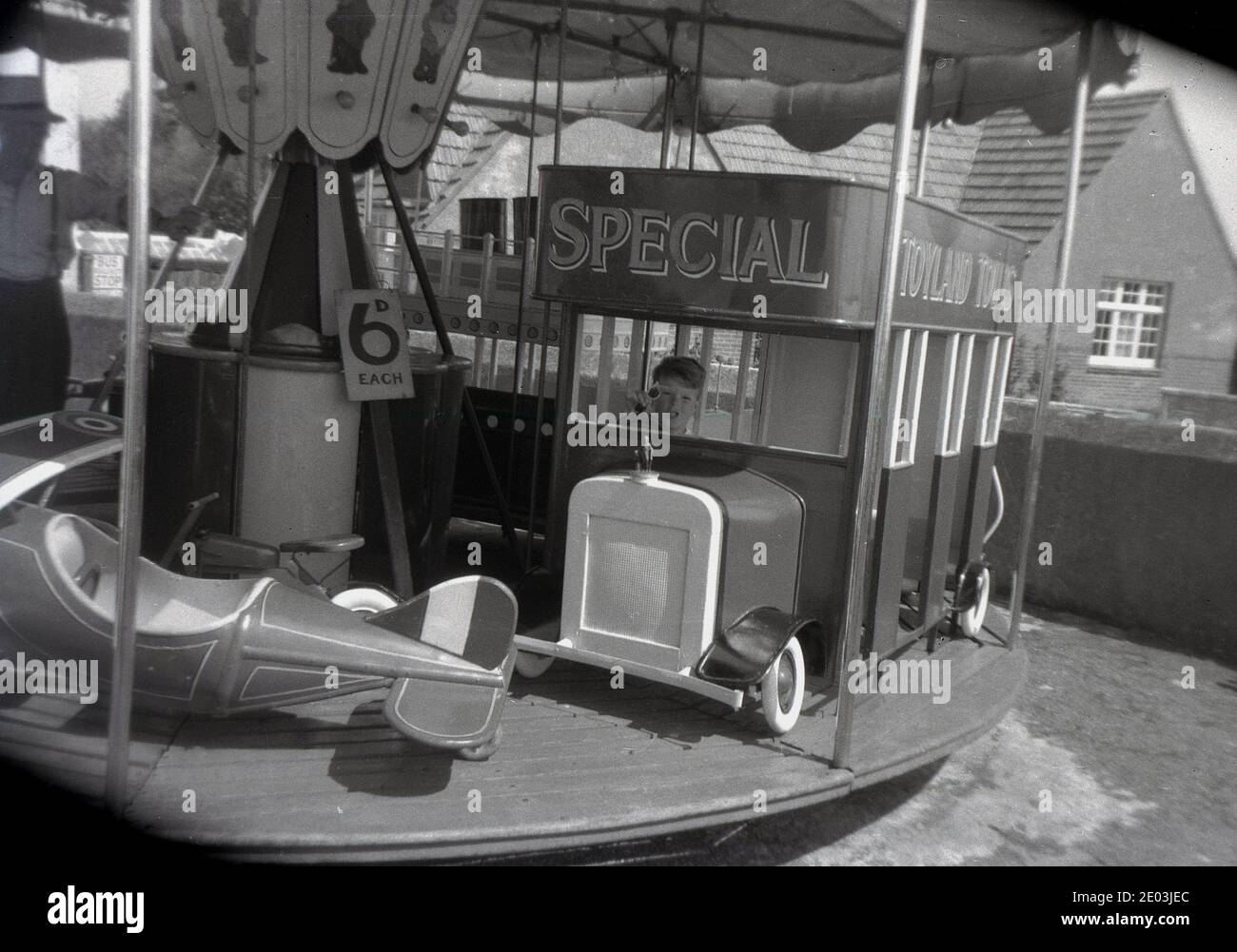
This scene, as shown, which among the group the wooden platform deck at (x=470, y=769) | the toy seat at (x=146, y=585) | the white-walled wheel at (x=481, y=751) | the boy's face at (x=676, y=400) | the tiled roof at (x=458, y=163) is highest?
the tiled roof at (x=458, y=163)

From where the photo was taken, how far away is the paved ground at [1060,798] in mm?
4488

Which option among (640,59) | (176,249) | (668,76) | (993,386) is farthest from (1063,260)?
(176,249)

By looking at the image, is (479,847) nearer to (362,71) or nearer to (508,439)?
(362,71)

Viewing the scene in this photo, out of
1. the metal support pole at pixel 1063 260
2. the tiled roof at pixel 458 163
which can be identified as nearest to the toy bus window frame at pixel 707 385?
the metal support pole at pixel 1063 260

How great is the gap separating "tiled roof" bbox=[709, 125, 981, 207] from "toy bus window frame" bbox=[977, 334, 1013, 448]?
11.5m

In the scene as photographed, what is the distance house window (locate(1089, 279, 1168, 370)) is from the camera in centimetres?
1972

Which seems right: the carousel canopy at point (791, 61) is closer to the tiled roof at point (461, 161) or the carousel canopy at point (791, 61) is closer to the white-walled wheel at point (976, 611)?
the white-walled wheel at point (976, 611)

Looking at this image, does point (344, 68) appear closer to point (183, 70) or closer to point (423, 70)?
point (423, 70)

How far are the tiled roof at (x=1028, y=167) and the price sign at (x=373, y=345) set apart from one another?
46.6 ft

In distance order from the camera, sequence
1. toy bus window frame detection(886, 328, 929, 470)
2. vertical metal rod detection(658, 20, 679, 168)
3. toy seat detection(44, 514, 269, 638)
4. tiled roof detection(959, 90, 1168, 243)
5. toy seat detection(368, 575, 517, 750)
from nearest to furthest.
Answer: toy seat detection(368, 575, 517, 750) < toy seat detection(44, 514, 269, 638) < toy bus window frame detection(886, 328, 929, 470) < vertical metal rod detection(658, 20, 679, 168) < tiled roof detection(959, 90, 1168, 243)

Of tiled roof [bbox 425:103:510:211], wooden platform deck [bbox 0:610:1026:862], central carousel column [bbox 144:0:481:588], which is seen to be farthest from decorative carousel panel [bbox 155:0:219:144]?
tiled roof [bbox 425:103:510:211]

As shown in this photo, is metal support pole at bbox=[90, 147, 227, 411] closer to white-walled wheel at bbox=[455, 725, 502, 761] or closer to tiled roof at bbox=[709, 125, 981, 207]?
white-walled wheel at bbox=[455, 725, 502, 761]

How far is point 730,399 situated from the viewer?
15.7ft
